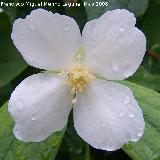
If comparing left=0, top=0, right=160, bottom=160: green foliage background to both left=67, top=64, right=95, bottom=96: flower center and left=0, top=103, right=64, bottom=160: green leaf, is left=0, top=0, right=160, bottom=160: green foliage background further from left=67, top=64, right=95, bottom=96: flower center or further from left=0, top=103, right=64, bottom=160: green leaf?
left=67, top=64, right=95, bottom=96: flower center

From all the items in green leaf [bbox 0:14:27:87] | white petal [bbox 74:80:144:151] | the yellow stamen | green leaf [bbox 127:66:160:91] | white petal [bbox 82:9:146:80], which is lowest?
green leaf [bbox 127:66:160:91]

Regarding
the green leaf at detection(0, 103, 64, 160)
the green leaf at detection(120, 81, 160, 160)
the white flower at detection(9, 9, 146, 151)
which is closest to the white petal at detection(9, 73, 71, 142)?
the white flower at detection(9, 9, 146, 151)

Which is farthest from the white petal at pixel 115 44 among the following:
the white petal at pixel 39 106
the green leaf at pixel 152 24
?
the green leaf at pixel 152 24

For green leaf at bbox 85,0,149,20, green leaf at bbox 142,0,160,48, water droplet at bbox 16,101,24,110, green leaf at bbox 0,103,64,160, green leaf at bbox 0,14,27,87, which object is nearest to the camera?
water droplet at bbox 16,101,24,110

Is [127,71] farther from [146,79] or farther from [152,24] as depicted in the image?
[152,24]

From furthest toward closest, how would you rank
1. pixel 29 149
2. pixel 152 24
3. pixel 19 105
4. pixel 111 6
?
pixel 152 24 → pixel 111 6 → pixel 29 149 → pixel 19 105

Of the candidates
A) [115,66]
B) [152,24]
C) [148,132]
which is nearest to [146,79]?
[152,24]
